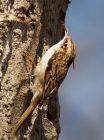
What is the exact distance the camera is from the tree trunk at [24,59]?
3512mm

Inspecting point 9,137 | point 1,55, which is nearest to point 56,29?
point 1,55

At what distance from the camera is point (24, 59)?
141 inches

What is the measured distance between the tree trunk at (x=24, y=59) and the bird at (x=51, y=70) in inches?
1.3

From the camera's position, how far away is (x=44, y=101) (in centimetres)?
362

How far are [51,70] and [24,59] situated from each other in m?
0.19

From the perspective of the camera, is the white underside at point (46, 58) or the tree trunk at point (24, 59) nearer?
the tree trunk at point (24, 59)

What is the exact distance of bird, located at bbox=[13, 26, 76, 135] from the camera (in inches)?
142

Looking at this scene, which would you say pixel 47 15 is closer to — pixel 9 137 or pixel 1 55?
pixel 1 55

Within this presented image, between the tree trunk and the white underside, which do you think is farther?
the white underside

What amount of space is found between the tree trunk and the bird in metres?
0.03

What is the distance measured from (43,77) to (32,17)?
28cm

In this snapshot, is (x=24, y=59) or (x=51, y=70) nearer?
(x=24, y=59)

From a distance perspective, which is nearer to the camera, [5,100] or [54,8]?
[5,100]

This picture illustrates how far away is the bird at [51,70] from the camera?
361cm
